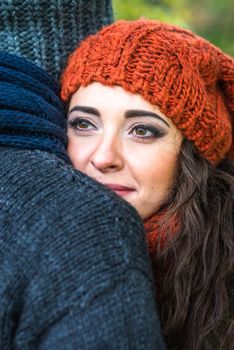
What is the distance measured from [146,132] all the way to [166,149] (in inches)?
4.2

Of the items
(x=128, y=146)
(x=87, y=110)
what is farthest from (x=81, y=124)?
(x=128, y=146)

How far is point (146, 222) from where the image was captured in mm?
2424

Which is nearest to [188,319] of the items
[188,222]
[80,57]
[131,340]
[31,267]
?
[188,222]

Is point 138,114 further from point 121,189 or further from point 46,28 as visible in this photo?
point 46,28

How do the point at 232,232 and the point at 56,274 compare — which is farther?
the point at 232,232

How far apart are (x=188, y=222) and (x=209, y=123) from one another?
1.41ft

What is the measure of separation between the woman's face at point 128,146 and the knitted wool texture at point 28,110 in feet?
0.39

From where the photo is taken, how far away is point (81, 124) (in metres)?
2.52

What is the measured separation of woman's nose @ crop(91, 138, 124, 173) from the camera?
232 centimetres

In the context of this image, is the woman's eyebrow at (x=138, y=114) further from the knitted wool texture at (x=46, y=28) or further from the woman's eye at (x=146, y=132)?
the knitted wool texture at (x=46, y=28)

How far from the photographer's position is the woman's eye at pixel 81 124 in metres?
2.50

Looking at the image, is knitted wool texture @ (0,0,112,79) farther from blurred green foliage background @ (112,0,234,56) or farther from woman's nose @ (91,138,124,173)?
blurred green foliage background @ (112,0,234,56)

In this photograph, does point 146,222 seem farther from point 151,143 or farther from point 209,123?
point 209,123

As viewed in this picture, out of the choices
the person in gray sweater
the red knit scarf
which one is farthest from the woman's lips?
the person in gray sweater
